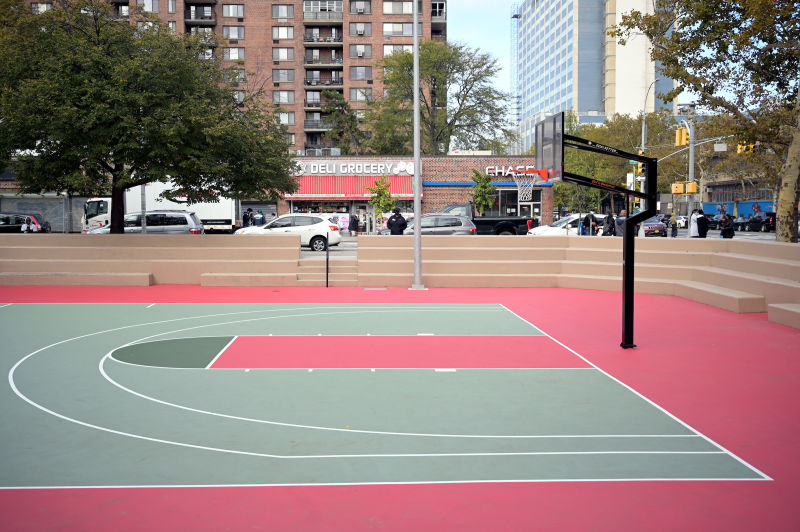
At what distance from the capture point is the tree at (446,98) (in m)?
64.7

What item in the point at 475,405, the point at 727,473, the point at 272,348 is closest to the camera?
the point at 727,473

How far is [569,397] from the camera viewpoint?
29.2ft

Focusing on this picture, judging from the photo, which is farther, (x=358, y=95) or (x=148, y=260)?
(x=358, y=95)

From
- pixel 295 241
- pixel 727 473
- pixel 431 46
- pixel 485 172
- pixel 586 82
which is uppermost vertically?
pixel 586 82

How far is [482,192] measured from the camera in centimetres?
5178

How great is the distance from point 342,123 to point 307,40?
11201 millimetres

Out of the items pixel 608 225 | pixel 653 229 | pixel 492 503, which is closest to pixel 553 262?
pixel 608 225

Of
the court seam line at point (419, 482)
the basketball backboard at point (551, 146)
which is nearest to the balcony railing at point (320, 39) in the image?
the basketball backboard at point (551, 146)

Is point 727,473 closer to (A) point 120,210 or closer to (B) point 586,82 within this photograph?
(A) point 120,210

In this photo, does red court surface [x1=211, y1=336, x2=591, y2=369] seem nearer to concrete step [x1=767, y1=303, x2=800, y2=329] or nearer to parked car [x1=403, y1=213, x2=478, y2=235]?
concrete step [x1=767, y1=303, x2=800, y2=329]

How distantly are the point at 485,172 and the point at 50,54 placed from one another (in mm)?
36141

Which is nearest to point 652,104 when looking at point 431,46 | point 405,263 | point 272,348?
point 431,46

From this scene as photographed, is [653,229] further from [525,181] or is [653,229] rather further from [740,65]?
[740,65]

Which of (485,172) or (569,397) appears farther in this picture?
(485,172)
